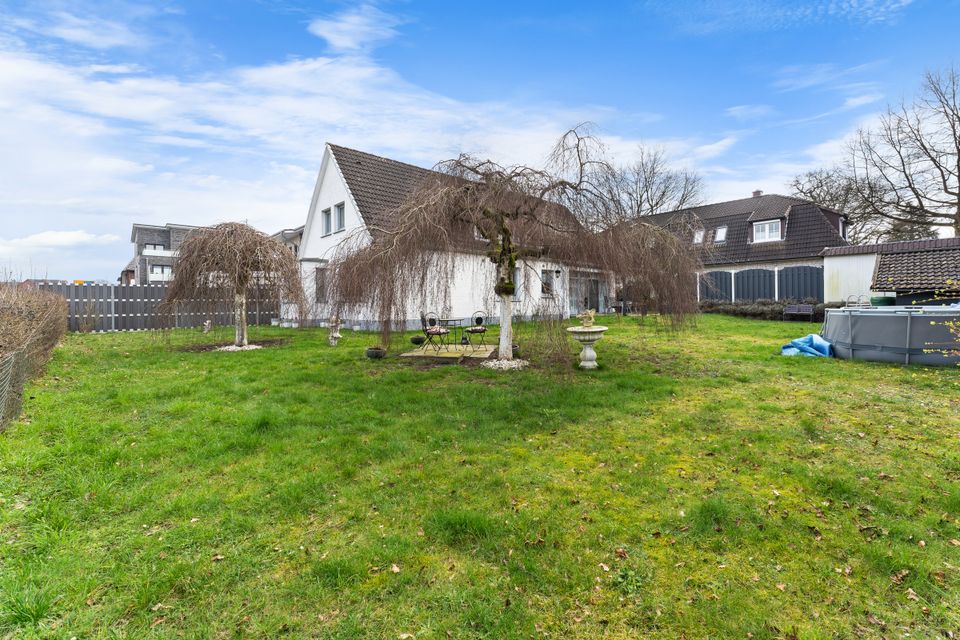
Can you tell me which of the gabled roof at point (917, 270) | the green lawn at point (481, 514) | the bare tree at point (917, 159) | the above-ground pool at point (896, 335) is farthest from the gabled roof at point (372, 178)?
the bare tree at point (917, 159)

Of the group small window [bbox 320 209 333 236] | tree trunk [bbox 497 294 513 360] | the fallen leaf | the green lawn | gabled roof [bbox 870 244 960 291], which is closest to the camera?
the green lawn

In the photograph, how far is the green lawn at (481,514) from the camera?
90.3 inches

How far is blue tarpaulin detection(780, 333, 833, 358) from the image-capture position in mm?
9523

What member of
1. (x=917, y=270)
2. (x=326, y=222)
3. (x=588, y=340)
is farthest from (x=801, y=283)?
(x=326, y=222)

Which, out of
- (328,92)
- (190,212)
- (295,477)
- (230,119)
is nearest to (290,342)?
(230,119)

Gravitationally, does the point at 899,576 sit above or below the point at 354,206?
below

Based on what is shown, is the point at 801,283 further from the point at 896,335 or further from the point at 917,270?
the point at 896,335

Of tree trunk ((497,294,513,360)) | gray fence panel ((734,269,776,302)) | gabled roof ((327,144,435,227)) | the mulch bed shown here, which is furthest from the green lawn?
gray fence panel ((734,269,776,302))

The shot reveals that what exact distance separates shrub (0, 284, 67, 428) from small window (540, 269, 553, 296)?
6849 mm

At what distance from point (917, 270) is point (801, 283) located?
31.2ft

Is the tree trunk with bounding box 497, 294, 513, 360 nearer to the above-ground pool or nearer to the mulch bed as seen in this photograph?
the mulch bed

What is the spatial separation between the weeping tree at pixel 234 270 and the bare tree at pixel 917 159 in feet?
92.8

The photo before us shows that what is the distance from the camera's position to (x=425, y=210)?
679 cm

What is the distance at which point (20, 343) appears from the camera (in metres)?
5.77
